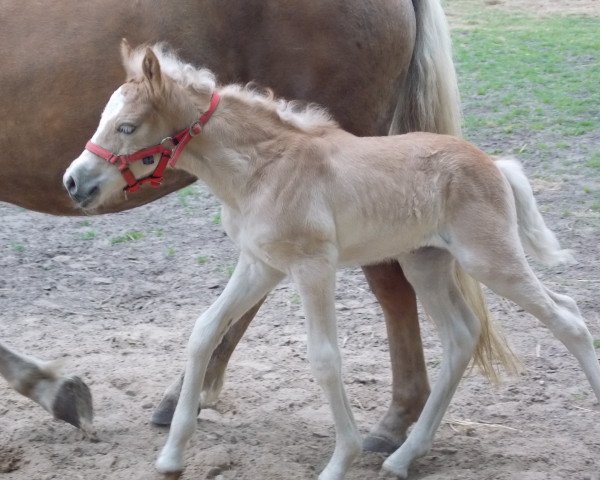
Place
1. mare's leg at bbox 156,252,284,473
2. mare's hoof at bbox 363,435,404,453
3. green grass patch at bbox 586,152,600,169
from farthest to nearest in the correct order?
green grass patch at bbox 586,152,600,169, mare's hoof at bbox 363,435,404,453, mare's leg at bbox 156,252,284,473

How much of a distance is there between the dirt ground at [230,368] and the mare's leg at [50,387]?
0.35 feet

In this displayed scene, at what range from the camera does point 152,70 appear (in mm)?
2855

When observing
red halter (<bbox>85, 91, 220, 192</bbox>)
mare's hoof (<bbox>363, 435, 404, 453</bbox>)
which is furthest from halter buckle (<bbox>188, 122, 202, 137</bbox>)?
mare's hoof (<bbox>363, 435, 404, 453</bbox>)

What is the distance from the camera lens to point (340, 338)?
189 inches

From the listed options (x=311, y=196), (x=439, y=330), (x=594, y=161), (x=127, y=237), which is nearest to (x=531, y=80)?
(x=594, y=161)

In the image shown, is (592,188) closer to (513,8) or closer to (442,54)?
(442,54)

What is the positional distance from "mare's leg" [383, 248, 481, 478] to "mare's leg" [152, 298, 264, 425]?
3.00ft

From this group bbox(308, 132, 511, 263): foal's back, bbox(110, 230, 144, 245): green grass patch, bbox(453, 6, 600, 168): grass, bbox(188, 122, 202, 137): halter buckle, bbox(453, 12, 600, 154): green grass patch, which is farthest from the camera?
bbox(453, 12, 600, 154): green grass patch

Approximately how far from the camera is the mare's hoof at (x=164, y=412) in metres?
4.02

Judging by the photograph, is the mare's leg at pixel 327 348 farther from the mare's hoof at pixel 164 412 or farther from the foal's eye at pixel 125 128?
the mare's hoof at pixel 164 412

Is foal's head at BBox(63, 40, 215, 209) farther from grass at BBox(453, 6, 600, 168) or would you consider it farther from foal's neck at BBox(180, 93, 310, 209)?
grass at BBox(453, 6, 600, 168)

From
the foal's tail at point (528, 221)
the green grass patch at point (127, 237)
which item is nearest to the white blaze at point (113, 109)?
the foal's tail at point (528, 221)

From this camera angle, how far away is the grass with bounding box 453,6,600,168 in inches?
315

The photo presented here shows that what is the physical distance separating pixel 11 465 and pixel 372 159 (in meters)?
1.79
